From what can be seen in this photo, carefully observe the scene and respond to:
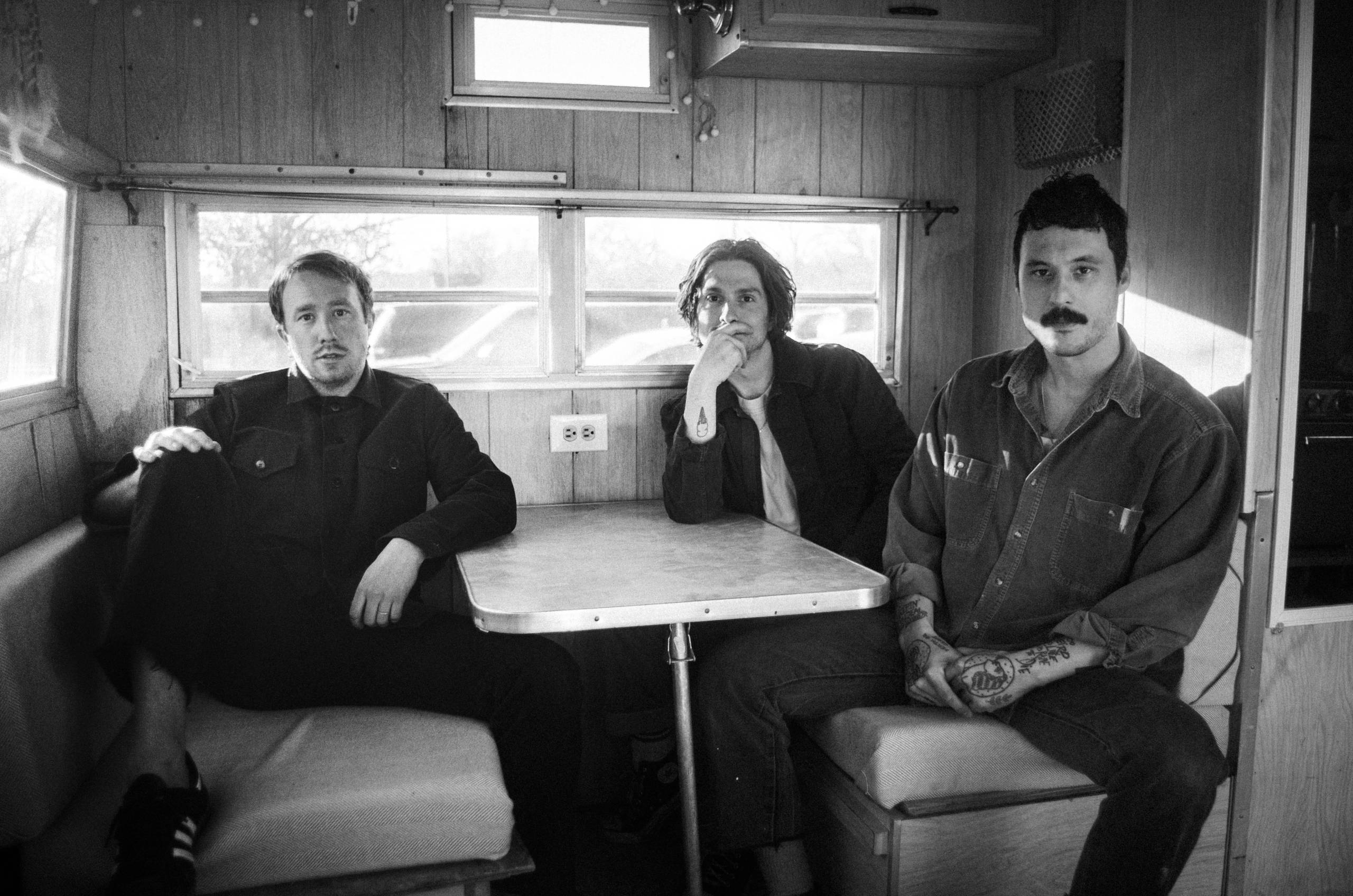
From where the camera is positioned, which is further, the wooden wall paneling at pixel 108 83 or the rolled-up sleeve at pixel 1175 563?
the wooden wall paneling at pixel 108 83

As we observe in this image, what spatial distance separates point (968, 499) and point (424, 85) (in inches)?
69.5

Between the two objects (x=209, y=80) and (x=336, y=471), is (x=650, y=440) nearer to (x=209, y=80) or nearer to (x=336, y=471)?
(x=336, y=471)

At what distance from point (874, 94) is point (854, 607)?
1816 millimetres

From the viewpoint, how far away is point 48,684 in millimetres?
1760

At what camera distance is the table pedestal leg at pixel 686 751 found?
196cm

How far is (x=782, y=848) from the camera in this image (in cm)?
206

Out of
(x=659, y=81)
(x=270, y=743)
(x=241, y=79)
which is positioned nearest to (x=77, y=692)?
(x=270, y=743)

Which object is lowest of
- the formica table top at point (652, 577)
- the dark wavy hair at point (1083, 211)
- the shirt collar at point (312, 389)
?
the formica table top at point (652, 577)

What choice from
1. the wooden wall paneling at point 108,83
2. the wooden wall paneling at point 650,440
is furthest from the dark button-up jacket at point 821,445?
the wooden wall paneling at point 108,83

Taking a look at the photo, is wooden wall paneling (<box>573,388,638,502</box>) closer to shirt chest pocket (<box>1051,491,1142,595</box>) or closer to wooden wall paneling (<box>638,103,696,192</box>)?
wooden wall paneling (<box>638,103,696,192</box>)

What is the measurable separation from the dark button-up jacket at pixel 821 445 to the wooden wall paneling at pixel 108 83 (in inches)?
61.4

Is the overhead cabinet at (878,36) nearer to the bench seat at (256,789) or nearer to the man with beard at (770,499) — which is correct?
the man with beard at (770,499)

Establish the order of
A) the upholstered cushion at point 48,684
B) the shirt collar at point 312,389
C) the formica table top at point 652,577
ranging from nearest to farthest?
the upholstered cushion at point 48,684 → the formica table top at point 652,577 → the shirt collar at point 312,389

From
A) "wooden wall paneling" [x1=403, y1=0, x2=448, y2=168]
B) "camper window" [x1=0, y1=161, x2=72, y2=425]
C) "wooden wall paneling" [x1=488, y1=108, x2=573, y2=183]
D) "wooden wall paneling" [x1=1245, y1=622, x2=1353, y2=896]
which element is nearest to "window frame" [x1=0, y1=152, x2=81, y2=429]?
"camper window" [x1=0, y1=161, x2=72, y2=425]
